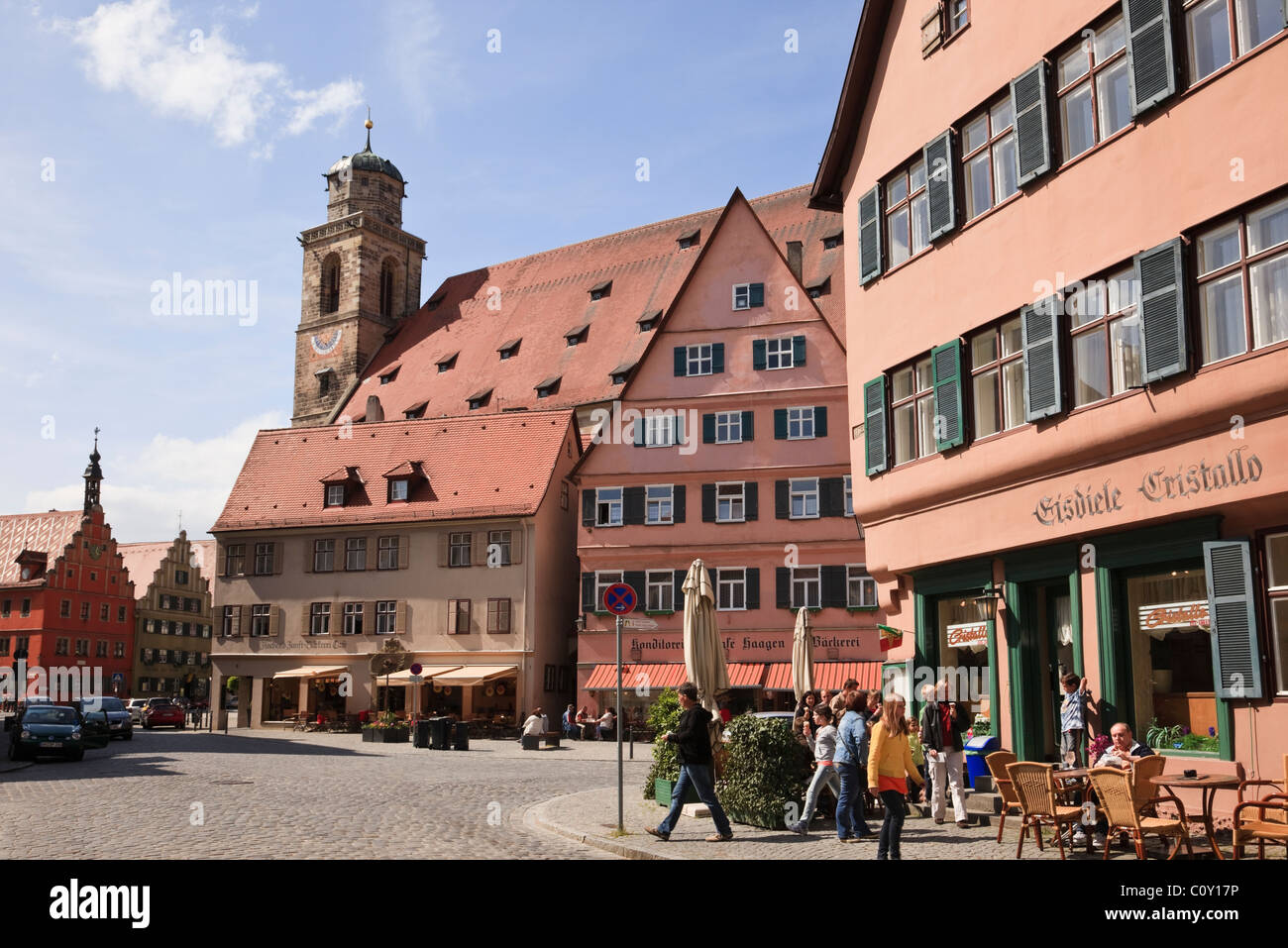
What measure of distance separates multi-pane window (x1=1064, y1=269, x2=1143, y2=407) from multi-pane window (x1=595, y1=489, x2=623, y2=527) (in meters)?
28.2

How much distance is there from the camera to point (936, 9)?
60.8 ft

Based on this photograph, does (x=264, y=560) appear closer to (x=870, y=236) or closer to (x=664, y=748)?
(x=870, y=236)

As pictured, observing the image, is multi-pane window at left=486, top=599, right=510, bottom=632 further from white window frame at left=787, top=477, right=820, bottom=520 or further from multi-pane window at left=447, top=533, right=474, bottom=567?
white window frame at left=787, top=477, right=820, bottom=520

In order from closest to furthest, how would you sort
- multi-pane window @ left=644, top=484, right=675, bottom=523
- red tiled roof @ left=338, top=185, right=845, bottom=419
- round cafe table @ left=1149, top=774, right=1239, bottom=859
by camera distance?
round cafe table @ left=1149, top=774, right=1239, bottom=859 < multi-pane window @ left=644, top=484, right=675, bottom=523 < red tiled roof @ left=338, top=185, right=845, bottom=419

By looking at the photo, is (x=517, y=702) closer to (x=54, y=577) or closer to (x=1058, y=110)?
(x=1058, y=110)

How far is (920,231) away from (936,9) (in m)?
3.22

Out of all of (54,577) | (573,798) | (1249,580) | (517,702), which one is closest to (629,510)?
(517,702)

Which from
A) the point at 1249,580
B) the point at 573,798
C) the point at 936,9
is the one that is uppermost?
the point at 936,9

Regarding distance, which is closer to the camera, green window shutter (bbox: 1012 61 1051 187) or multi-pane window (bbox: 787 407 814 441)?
green window shutter (bbox: 1012 61 1051 187)

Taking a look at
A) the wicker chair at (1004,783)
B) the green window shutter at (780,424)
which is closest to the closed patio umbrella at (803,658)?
the wicker chair at (1004,783)

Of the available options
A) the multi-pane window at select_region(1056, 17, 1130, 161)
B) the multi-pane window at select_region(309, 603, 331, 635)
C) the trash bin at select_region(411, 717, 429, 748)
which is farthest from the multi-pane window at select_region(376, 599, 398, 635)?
the multi-pane window at select_region(1056, 17, 1130, 161)

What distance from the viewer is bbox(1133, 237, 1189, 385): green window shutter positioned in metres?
13.2
